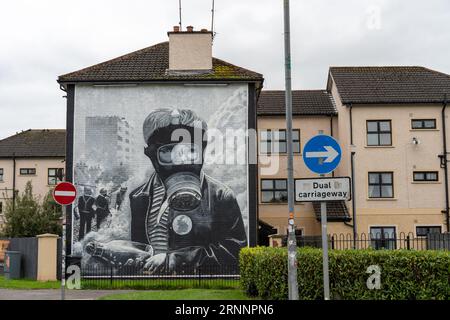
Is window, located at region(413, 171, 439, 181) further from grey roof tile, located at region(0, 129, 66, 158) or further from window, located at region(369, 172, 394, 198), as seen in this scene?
grey roof tile, located at region(0, 129, 66, 158)

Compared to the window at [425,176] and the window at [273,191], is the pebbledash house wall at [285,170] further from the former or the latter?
the window at [425,176]

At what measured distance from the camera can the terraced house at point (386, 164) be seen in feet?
107

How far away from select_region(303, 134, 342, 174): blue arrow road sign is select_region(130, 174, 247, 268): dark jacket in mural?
15.0 m

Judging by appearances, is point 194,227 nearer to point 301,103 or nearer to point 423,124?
point 301,103

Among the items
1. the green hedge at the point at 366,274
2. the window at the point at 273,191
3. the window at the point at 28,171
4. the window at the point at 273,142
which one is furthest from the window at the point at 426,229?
the window at the point at 28,171

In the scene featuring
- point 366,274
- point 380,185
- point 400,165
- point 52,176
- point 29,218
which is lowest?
point 366,274

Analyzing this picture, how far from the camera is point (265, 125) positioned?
3534 cm

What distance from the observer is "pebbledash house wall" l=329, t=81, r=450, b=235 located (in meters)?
32.5

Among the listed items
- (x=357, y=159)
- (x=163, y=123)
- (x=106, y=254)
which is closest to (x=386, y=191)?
(x=357, y=159)

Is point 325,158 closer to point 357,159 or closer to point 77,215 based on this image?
point 77,215

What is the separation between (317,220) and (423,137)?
7184 millimetres

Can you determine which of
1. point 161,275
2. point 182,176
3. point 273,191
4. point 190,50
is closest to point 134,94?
point 190,50

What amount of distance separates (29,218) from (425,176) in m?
25.8

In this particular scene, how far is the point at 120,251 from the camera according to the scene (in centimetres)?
2553
